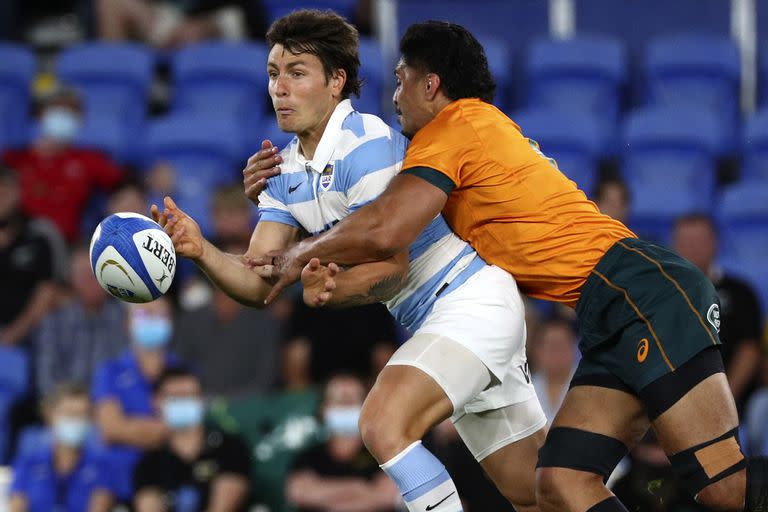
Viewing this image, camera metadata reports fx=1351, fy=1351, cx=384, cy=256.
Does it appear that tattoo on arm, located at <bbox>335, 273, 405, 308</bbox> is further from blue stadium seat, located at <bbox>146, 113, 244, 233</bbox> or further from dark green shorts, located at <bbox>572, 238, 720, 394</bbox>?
blue stadium seat, located at <bbox>146, 113, 244, 233</bbox>

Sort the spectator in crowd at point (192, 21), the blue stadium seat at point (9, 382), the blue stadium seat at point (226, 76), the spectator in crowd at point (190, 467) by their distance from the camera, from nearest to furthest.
Result: the spectator in crowd at point (190, 467) → the blue stadium seat at point (9, 382) → the blue stadium seat at point (226, 76) → the spectator in crowd at point (192, 21)

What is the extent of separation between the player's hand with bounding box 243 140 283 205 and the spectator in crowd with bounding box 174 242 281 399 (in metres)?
3.28

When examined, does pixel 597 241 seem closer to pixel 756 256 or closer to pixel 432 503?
pixel 432 503

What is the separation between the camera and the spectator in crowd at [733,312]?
7.66 meters

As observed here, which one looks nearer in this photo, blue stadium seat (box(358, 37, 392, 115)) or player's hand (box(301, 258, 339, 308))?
player's hand (box(301, 258, 339, 308))

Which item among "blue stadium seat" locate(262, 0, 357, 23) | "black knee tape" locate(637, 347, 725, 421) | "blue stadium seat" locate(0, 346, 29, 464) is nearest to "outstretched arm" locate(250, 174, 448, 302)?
"black knee tape" locate(637, 347, 725, 421)

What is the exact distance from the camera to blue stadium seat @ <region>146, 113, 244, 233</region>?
9875 millimetres

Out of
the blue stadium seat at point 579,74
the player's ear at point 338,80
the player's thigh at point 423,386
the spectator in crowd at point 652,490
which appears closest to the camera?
the player's thigh at point 423,386

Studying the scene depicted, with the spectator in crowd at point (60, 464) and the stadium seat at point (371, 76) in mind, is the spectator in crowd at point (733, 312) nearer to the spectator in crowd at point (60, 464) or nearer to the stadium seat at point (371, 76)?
the stadium seat at point (371, 76)

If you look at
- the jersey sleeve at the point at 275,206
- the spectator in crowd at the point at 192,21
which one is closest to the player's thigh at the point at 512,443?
the jersey sleeve at the point at 275,206

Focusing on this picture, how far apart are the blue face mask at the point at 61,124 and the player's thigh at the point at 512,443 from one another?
5737 mm

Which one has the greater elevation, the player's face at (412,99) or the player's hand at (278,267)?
the player's face at (412,99)

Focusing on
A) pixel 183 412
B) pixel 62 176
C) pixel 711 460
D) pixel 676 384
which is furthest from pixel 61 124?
pixel 711 460

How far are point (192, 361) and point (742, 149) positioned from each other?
13.4ft
